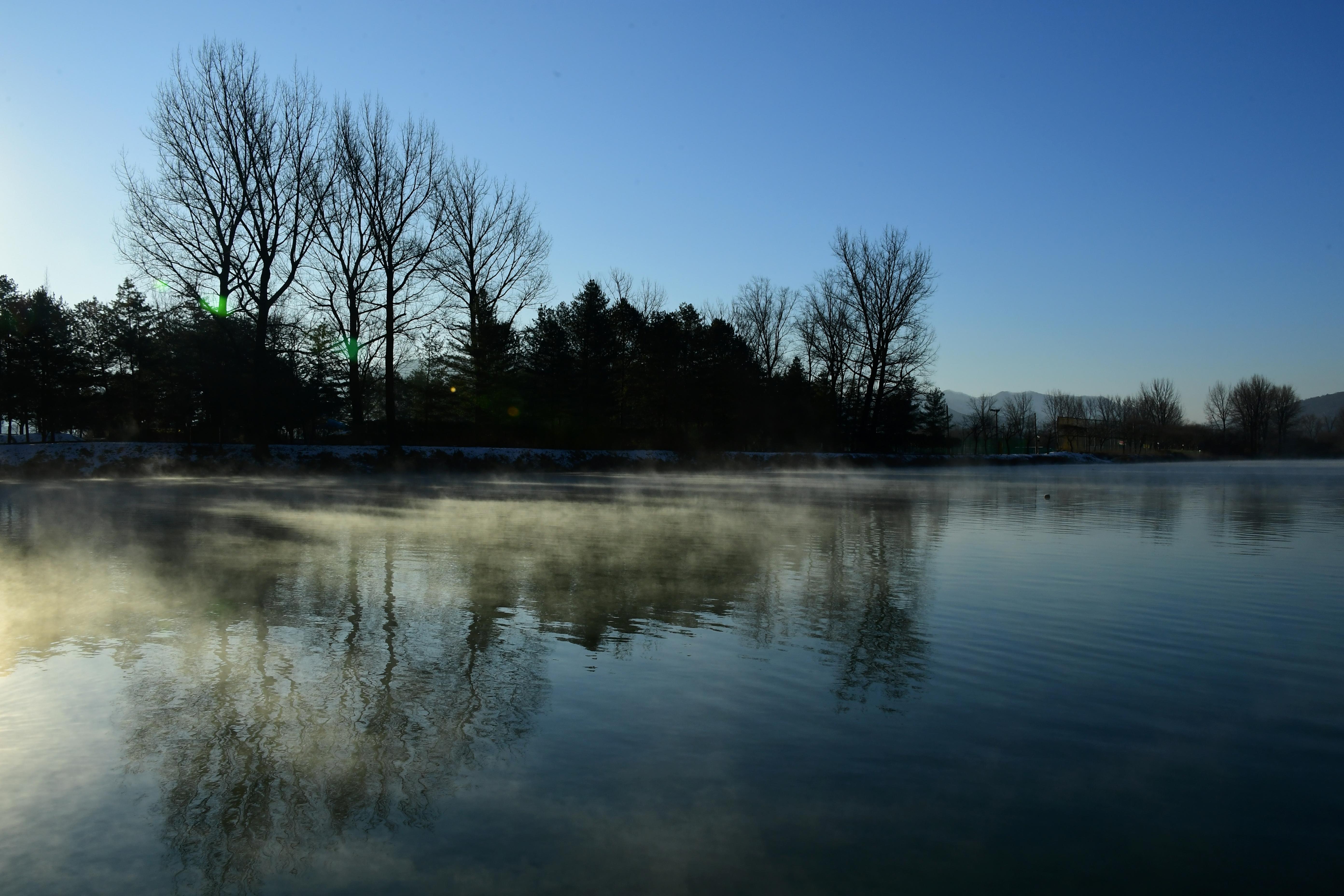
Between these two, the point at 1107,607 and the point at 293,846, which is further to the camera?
the point at 1107,607

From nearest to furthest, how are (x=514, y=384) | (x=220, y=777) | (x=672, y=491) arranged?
(x=220, y=777) → (x=672, y=491) → (x=514, y=384)

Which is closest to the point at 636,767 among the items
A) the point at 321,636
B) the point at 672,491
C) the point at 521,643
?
the point at 521,643

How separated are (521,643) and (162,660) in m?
2.28

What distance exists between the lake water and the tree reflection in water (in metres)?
0.03

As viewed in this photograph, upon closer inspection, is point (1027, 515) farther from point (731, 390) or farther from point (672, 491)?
point (731, 390)

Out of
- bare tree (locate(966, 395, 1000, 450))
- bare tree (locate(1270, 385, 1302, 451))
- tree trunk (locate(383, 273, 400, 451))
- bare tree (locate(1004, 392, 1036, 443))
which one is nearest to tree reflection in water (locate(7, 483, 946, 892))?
tree trunk (locate(383, 273, 400, 451))

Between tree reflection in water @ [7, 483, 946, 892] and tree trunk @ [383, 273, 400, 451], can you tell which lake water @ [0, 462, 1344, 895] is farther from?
tree trunk @ [383, 273, 400, 451]

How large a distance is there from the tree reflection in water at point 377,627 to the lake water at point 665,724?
0.10 feet

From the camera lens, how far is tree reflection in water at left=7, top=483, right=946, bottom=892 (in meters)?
3.69

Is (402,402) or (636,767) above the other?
(402,402)

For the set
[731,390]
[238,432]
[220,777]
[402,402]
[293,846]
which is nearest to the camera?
[293,846]

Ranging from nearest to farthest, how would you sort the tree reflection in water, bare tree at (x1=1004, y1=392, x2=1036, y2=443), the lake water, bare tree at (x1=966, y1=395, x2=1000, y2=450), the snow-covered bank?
1. the lake water
2. the tree reflection in water
3. the snow-covered bank
4. bare tree at (x1=966, y1=395, x2=1000, y2=450)
5. bare tree at (x1=1004, y1=392, x2=1036, y2=443)

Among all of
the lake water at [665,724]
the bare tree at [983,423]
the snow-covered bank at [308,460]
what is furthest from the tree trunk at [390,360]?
the bare tree at [983,423]

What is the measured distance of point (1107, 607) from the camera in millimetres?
7781
